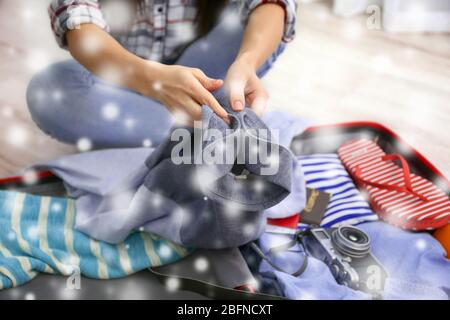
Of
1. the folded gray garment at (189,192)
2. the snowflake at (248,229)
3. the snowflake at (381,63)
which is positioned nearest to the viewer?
the folded gray garment at (189,192)

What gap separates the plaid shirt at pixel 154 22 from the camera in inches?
32.6

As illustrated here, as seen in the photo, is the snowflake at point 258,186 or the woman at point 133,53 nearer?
the snowflake at point 258,186

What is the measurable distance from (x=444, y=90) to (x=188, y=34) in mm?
884

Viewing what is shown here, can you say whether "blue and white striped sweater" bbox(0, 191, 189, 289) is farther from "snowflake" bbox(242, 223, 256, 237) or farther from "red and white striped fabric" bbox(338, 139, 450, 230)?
"red and white striped fabric" bbox(338, 139, 450, 230)

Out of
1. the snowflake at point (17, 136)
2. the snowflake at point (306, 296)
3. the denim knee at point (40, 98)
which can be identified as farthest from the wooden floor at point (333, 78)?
the snowflake at point (306, 296)

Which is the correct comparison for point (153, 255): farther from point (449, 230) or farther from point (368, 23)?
point (368, 23)

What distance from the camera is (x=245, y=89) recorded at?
77cm

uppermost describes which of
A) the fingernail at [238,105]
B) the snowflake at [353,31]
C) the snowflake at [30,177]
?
the snowflake at [353,31]

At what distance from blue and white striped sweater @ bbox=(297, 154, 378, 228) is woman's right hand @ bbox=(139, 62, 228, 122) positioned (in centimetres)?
32

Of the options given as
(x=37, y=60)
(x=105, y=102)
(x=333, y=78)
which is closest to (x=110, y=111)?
(x=105, y=102)

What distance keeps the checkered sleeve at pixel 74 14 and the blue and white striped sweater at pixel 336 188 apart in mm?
501

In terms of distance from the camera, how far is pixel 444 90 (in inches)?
56.8

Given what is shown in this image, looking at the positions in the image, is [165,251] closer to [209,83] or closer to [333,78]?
[209,83]

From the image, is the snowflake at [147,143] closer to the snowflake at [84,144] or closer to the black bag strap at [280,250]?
the snowflake at [84,144]
